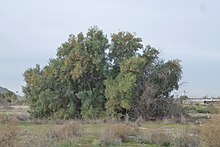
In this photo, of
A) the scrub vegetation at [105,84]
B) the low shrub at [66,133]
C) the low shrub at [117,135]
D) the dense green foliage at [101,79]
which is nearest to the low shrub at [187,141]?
the low shrub at [117,135]

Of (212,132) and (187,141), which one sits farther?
(187,141)

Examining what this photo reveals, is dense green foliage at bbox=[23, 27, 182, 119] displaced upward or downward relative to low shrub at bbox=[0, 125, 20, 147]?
upward

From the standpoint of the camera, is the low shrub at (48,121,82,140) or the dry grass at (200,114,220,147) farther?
the low shrub at (48,121,82,140)

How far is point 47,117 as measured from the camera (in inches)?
1987

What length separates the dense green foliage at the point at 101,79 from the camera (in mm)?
47156

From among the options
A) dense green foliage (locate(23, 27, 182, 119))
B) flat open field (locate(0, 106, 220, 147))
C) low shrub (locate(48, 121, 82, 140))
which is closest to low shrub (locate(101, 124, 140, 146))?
flat open field (locate(0, 106, 220, 147))

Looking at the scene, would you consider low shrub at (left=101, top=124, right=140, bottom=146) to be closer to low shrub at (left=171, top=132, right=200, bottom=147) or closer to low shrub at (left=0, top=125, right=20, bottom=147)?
low shrub at (left=171, top=132, right=200, bottom=147)

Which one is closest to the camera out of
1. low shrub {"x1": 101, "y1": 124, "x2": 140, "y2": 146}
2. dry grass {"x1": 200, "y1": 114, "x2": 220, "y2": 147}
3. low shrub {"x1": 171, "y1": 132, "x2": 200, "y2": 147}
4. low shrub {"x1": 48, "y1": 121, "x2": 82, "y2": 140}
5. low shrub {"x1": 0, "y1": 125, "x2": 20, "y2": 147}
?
low shrub {"x1": 0, "y1": 125, "x2": 20, "y2": 147}

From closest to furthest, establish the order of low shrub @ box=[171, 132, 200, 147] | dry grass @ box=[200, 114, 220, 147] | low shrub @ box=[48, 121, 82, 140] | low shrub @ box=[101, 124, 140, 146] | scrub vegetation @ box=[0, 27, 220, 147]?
dry grass @ box=[200, 114, 220, 147], low shrub @ box=[171, 132, 200, 147], low shrub @ box=[101, 124, 140, 146], low shrub @ box=[48, 121, 82, 140], scrub vegetation @ box=[0, 27, 220, 147]

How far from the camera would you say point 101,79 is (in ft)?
164

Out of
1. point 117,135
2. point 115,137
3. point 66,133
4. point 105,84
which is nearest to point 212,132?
point 115,137

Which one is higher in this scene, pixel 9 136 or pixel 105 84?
pixel 105 84

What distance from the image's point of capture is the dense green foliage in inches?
1857

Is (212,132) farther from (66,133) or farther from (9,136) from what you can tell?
(66,133)
